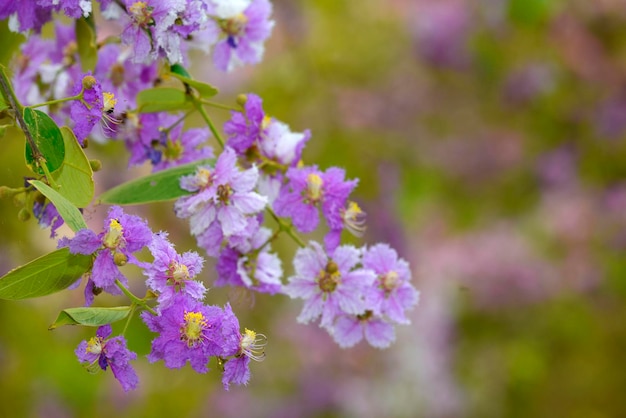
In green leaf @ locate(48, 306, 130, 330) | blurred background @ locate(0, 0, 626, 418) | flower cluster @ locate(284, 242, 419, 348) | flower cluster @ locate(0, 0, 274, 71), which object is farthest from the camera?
blurred background @ locate(0, 0, 626, 418)

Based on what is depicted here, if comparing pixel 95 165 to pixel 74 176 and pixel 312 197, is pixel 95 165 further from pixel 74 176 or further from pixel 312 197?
pixel 312 197

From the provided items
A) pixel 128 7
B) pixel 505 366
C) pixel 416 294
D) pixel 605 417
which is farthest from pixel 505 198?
pixel 128 7

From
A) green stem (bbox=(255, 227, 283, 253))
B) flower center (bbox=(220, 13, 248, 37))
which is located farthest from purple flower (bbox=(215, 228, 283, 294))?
flower center (bbox=(220, 13, 248, 37))

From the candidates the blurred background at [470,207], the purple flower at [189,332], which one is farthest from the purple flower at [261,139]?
the blurred background at [470,207]

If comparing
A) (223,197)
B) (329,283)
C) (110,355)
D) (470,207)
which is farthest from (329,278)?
(470,207)

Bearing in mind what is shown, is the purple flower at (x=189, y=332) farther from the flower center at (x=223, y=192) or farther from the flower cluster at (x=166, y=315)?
the flower center at (x=223, y=192)

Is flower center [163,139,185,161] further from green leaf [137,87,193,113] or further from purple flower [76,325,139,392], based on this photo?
purple flower [76,325,139,392]
